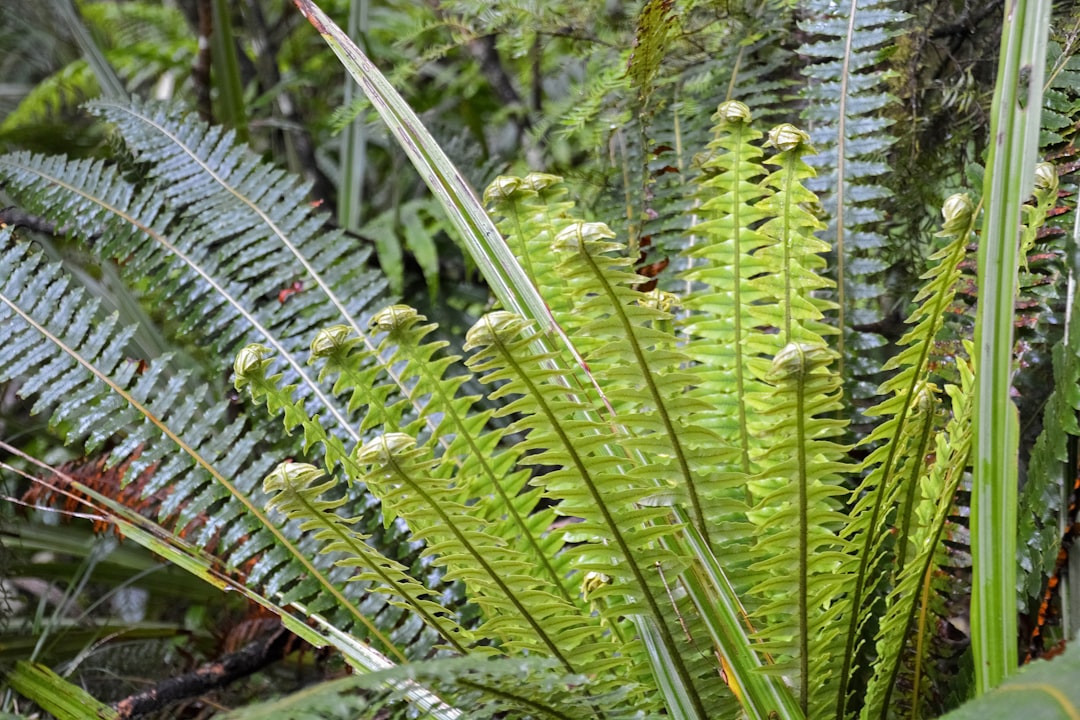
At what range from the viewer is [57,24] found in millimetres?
2021

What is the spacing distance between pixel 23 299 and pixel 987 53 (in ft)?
3.20

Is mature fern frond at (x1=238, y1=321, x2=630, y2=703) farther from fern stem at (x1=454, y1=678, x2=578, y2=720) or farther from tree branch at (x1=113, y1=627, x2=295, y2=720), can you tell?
tree branch at (x1=113, y1=627, x2=295, y2=720)

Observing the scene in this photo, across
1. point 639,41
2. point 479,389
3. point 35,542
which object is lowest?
point 35,542

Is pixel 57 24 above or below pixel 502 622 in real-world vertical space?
above

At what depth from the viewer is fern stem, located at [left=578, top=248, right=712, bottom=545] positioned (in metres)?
0.46

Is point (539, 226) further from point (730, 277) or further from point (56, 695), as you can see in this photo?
point (56, 695)

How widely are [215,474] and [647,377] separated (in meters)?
0.43

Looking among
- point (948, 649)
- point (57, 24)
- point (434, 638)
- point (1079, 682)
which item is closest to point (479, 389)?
point (434, 638)

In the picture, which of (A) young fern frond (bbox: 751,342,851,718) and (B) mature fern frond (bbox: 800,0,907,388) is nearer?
(A) young fern frond (bbox: 751,342,851,718)

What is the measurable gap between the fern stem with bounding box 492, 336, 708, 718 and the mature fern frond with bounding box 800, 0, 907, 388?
310 millimetres

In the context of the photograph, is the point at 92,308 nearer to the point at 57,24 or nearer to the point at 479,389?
the point at 479,389

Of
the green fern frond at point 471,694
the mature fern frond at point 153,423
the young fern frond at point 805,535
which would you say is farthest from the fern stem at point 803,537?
the mature fern frond at point 153,423

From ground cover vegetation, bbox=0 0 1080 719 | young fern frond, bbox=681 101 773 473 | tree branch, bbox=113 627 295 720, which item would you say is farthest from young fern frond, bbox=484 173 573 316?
tree branch, bbox=113 627 295 720

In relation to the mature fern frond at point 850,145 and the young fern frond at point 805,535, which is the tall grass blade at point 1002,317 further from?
the mature fern frond at point 850,145
